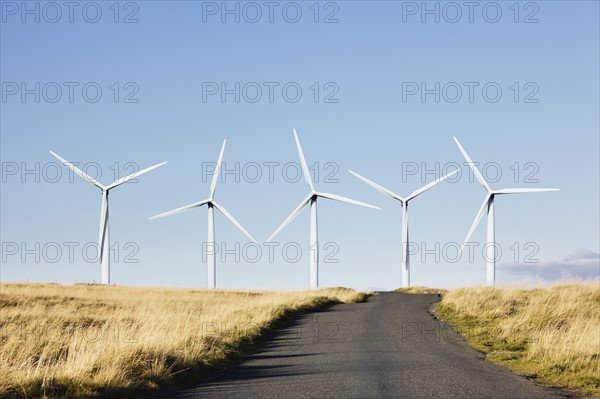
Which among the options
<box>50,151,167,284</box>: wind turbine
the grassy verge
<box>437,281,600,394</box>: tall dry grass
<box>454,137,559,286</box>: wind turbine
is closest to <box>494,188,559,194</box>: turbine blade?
<box>454,137,559,286</box>: wind turbine

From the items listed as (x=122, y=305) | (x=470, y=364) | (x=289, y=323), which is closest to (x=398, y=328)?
(x=289, y=323)

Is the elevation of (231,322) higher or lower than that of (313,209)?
lower

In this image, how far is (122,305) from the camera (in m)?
43.5

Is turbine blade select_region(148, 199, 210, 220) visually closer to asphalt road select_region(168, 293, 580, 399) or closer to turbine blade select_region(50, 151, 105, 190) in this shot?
turbine blade select_region(50, 151, 105, 190)

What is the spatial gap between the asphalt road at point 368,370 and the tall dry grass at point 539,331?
77 centimetres

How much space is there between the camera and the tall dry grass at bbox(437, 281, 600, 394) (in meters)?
15.9

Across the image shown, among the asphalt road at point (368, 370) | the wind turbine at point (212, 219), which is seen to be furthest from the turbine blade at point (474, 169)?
the asphalt road at point (368, 370)

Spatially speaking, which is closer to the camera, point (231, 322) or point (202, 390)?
point (202, 390)

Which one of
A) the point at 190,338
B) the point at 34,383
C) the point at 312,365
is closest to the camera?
the point at 34,383

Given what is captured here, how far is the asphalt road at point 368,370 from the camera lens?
1290 centimetres

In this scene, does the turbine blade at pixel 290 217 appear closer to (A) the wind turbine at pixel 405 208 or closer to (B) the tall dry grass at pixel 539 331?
(A) the wind turbine at pixel 405 208

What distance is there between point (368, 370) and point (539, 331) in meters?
9.87

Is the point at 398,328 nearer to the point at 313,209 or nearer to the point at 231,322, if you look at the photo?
the point at 231,322

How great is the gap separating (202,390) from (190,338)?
17.4 feet
